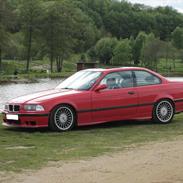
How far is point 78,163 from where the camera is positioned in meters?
8.05

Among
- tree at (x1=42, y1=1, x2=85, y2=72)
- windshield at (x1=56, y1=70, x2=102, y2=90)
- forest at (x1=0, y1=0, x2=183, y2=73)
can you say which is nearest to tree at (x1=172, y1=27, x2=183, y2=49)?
forest at (x1=0, y1=0, x2=183, y2=73)

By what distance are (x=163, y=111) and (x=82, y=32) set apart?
4023 inches

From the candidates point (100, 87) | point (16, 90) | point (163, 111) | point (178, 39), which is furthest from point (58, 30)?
point (100, 87)

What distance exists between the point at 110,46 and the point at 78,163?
126982 millimetres

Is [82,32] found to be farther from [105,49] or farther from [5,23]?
[5,23]

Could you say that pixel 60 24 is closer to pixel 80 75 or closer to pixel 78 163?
pixel 80 75

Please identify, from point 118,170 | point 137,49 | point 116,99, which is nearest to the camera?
point 118,170

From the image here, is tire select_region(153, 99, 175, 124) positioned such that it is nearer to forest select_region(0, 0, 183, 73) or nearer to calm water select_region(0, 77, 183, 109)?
calm water select_region(0, 77, 183, 109)

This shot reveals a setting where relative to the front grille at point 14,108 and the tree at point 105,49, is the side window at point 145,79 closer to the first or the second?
the front grille at point 14,108

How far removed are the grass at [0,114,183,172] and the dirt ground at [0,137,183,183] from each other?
14.8 inches

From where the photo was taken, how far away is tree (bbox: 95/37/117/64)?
5134 inches

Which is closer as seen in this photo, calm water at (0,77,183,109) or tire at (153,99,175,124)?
tire at (153,99,175,124)

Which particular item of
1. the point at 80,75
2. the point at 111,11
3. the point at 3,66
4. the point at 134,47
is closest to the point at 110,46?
the point at 134,47

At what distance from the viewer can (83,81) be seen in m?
13.0
